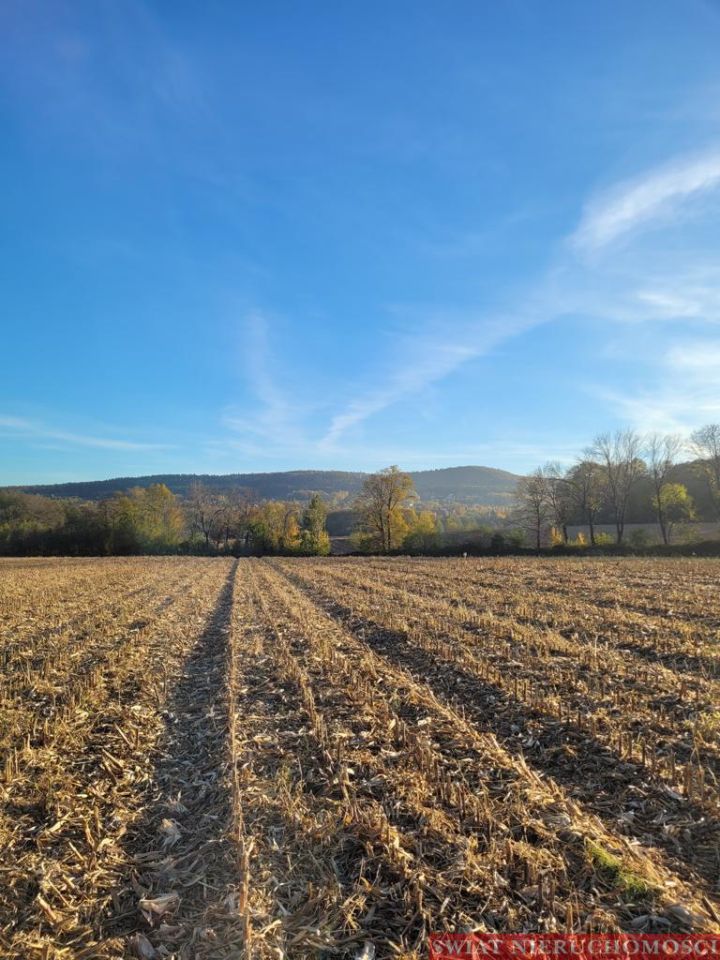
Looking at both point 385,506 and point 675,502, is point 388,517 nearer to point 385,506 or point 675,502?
point 385,506

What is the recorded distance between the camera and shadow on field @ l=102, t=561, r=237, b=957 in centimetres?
423

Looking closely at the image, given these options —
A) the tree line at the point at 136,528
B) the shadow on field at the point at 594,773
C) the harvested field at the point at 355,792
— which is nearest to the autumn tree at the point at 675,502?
the tree line at the point at 136,528

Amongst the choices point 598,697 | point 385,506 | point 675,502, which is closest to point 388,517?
point 385,506

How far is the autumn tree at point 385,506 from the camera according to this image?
74.1 meters

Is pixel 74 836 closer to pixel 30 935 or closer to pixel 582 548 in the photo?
pixel 30 935

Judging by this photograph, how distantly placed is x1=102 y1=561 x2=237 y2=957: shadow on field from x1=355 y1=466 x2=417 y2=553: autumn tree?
6543 cm

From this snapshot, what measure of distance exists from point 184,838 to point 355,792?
1.98 m

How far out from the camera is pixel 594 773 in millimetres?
6273

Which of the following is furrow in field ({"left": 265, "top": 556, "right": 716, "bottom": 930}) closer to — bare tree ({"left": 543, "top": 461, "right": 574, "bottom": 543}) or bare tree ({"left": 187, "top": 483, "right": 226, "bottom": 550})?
bare tree ({"left": 543, "top": 461, "right": 574, "bottom": 543})

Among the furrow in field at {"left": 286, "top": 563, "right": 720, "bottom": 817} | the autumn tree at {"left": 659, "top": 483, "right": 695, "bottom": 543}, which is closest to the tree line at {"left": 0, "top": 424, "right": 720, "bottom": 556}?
the autumn tree at {"left": 659, "top": 483, "right": 695, "bottom": 543}

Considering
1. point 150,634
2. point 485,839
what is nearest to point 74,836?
point 485,839

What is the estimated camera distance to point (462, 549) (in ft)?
204

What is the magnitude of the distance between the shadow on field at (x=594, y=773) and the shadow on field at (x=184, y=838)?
405 cm

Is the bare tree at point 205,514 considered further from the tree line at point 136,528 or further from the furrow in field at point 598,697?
the furrow in field at point 598,697
